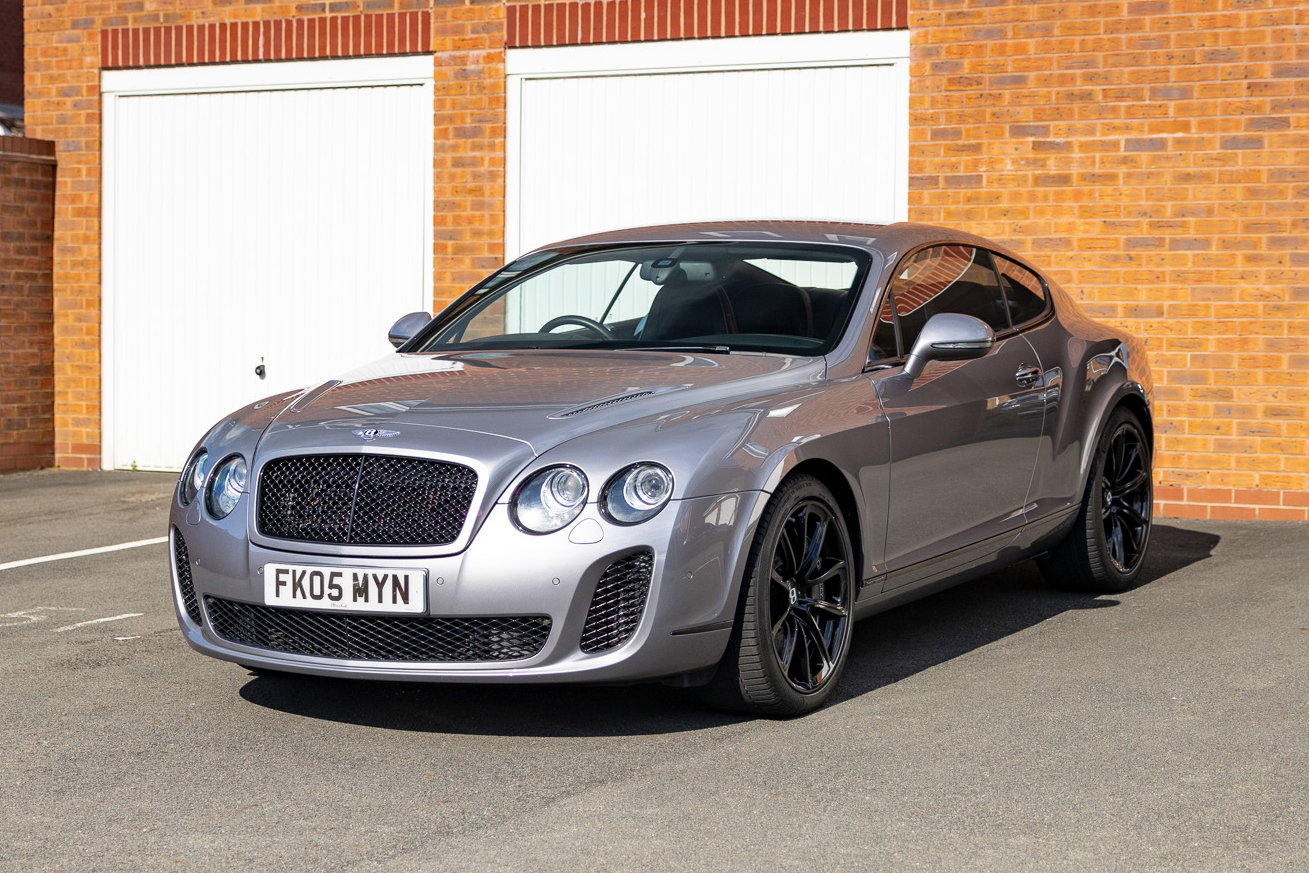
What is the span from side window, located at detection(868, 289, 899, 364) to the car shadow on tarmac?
3.32 ft

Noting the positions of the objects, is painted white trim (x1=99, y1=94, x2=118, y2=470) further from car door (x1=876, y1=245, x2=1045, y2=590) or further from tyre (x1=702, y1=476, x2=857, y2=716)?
tyre (x1=702, y1=476, x2=857, y2=716)

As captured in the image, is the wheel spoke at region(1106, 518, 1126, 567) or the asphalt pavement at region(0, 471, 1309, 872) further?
the wheel spoke at region(1106, 518, 1126, 567)

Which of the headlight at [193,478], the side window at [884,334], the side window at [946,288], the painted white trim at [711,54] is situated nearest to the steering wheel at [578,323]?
the side window at [884,334]

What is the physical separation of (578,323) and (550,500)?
5.07 ft

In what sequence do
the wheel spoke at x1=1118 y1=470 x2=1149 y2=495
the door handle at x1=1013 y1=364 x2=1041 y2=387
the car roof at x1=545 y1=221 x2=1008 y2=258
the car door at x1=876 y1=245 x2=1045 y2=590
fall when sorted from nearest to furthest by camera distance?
1. the car door at x1=876 y1=245 x2=1045 y2=590
2. the car roof at x1=545 y1=221 x2=1008 y2=258
3. the door handle at x1=1013 y1=364 x2=1041 y2=387
4. the wheel spoke at x1=1118 y1=470 x2=1149 y2=495

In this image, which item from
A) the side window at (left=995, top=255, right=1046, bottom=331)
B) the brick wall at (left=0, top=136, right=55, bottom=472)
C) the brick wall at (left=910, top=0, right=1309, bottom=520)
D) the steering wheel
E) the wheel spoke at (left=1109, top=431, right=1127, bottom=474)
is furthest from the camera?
the brick wall at (left=0, top=136, right=55, bottom=472)

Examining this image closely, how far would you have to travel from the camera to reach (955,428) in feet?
18.0

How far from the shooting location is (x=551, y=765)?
13.8 ft

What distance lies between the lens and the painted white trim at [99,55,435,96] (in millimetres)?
11141

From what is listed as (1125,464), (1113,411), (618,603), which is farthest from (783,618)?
(1125,464)

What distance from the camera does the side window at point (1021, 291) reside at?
633 centimetres

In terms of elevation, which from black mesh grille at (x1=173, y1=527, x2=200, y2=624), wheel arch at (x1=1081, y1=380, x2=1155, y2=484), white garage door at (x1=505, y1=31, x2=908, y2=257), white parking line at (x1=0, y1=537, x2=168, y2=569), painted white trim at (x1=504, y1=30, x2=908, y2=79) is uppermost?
painted white trim at (x1=504, y1=30, x2=908, y2=79)

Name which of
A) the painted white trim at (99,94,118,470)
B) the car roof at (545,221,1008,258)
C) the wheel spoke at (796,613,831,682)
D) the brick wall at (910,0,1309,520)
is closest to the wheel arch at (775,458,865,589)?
the wheel spoke at (796,613,831,682)

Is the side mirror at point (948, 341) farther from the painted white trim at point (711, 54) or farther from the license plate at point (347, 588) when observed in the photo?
the painted white trim at point (711, 54)
